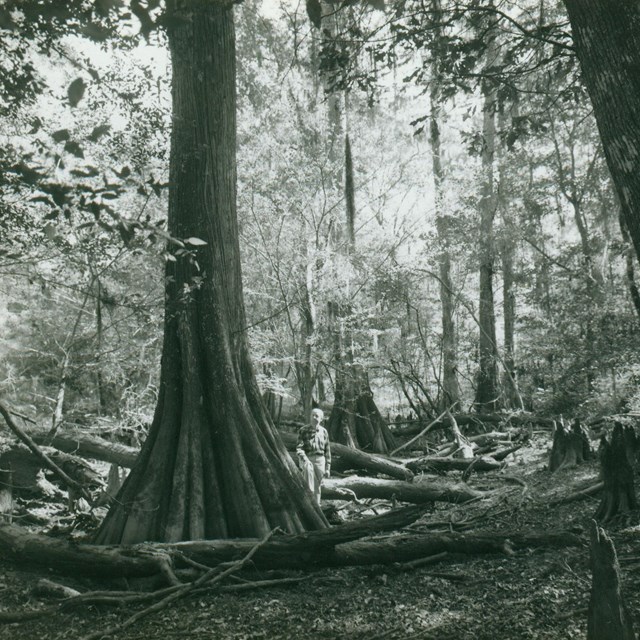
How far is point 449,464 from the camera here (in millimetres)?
13672

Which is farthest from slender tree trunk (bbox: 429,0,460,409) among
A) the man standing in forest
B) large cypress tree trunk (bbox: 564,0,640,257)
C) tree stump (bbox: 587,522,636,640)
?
large cypress tree trunk (bbox: 564,0,640,257)

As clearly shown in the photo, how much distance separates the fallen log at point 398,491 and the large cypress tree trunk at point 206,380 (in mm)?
4002

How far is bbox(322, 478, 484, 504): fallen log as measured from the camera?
1010 centimetres

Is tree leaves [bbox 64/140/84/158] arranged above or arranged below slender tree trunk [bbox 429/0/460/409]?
below

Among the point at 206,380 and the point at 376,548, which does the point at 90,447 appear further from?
the point at 376,548

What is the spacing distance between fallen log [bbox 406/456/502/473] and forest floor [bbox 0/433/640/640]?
7.14 meters

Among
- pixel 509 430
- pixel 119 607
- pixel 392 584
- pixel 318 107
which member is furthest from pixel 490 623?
pixel 318 107

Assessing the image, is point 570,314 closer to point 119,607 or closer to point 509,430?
point 509,430

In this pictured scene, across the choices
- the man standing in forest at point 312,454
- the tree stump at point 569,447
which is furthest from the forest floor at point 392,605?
the tree stump at point 569,447

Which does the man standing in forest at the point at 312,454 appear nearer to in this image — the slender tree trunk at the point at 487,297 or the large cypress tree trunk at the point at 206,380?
the large cypress tree trunk at the point at 206,380

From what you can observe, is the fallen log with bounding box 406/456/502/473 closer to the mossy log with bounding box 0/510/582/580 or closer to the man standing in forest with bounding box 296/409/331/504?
the man standing in forest with bounding box 296/409/331/504

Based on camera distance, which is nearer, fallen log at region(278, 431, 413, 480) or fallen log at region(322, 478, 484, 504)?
fallen log at region(322, 478, 484, 504)

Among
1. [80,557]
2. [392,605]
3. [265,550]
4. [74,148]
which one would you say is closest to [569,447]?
[392,605]

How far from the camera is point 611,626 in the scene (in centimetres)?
317
